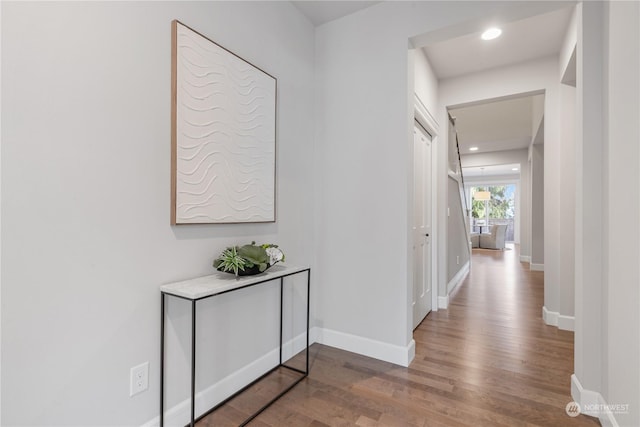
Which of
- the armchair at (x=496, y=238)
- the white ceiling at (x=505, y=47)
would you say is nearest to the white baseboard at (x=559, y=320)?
the white ceiling at (x=505, y=47)

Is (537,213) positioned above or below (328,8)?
below

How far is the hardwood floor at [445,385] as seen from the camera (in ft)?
5.40

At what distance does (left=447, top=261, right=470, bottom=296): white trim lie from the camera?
163 inches

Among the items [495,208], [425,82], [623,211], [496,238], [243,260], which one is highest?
[425,82]

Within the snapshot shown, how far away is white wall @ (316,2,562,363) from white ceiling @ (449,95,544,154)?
193cm

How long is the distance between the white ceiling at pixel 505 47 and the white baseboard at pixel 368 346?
2415 millimetres

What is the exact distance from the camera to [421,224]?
3.14 m

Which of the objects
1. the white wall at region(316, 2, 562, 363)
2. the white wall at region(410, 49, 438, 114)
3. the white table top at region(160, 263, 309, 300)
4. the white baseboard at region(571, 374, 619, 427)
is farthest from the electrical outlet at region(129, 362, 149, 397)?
the white wall at region(410, 49, 438, 114)

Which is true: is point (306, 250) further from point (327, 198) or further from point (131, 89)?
→ point (131, 89)

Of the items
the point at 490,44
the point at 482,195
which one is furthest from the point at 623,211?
the point at 482,195

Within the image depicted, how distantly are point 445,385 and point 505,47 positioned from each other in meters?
2.91

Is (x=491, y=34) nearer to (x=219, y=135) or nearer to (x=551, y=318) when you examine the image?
(x=219, y=135)

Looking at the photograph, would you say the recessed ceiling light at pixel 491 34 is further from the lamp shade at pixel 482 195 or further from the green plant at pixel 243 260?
the lamp shade at pixel 482 195

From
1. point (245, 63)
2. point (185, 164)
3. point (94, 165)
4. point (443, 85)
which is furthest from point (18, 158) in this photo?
point (443, 85)
